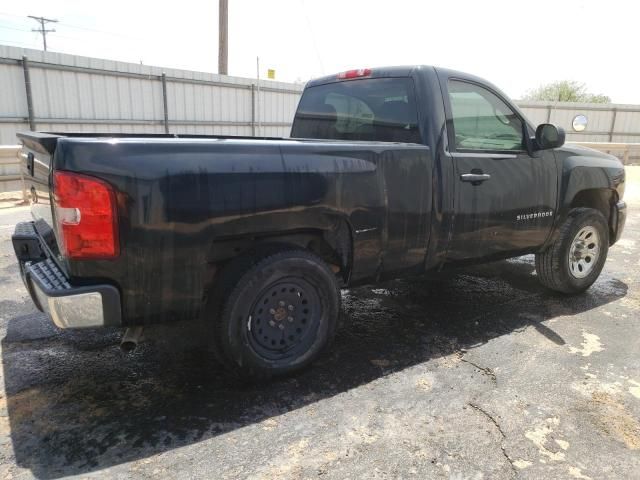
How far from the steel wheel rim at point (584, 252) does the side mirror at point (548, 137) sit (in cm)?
99

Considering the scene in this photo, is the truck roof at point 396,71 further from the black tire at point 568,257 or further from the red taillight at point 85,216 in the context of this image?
the red taillight at point 85,216

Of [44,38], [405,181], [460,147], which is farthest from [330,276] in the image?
[44,38]

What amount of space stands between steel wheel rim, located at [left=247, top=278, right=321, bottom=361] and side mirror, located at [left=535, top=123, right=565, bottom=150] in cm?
230

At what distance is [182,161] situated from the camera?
2.39 metres

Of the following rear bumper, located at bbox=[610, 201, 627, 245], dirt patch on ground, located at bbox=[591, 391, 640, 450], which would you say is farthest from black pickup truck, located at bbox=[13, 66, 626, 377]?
dirt patch on ground, located at bbox=[591, 391, 640, 450]

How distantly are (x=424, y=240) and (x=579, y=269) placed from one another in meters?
2.13

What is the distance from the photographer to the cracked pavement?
7.43 ft

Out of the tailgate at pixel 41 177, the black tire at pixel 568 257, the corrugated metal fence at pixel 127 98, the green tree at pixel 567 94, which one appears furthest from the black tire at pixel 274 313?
the green tree at pixel 567 94

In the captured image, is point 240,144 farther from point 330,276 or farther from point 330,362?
point 330,362

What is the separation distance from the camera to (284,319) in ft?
9.59

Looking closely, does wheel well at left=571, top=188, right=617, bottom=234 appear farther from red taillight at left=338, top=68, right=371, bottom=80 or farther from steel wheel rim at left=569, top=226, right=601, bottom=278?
red taillight at left=338, top=68, right=371, bottom=80

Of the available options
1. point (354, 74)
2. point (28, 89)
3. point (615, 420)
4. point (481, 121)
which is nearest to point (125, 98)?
point (28, 89)

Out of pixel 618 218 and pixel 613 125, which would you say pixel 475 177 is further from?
pixel 613 125

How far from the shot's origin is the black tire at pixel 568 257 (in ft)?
14.3
